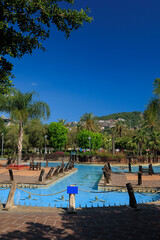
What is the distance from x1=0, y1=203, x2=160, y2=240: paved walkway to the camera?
4.82 meters

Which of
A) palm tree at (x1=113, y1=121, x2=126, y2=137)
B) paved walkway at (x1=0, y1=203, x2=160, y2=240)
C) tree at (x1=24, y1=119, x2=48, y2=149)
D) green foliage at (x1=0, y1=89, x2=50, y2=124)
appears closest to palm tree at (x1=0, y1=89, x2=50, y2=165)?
green foliage at (x1=0, y1=89, x2=50, y2=124)

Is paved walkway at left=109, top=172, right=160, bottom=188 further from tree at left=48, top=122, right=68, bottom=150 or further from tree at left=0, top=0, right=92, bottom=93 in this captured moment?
tree at left=48, top=122, right=68, bottom=150

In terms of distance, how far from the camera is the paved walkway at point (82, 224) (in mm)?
4820

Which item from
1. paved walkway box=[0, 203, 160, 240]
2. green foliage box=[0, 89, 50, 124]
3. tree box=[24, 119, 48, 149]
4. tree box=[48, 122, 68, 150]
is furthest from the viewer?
tree box=[48, 122, 68, 150]

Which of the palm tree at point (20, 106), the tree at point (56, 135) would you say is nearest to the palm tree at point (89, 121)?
the tree at point (56, 135)

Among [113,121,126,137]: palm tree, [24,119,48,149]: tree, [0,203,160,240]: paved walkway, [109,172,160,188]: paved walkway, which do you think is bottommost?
[109,172,160,188]: paved walkway

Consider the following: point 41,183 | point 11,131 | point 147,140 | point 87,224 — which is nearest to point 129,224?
point 87,224

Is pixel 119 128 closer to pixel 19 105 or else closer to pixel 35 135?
pixel 35 135

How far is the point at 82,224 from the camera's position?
18.7 feet

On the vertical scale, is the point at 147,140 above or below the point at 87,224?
above

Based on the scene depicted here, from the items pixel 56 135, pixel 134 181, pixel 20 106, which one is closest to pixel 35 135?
pixel 56 135

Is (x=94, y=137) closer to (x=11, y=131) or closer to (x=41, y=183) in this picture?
(x=11, y=131)

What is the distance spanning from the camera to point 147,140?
4512 centimetres

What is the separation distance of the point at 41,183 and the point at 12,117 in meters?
11.3
